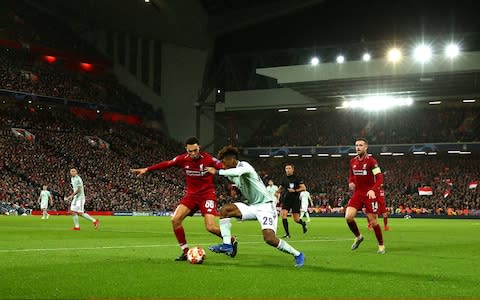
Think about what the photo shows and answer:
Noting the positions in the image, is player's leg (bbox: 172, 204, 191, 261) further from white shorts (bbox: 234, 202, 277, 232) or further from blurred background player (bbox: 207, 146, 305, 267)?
white shorts (bbox: 234, 202, 277, 232)

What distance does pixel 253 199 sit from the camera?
1239cm

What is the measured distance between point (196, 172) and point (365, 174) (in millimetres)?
4479

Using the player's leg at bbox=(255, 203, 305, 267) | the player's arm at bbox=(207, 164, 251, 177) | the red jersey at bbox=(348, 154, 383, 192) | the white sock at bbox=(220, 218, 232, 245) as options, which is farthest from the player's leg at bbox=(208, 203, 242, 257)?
the red jersey at bbox=(348, 154, 383, 192)

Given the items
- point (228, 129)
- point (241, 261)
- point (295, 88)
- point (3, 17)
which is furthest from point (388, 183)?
point (241, 261)

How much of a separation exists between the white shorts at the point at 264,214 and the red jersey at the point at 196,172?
1903 mm

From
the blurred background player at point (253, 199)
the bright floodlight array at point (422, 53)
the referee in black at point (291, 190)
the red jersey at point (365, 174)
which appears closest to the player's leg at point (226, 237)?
the blurred background player at point (253, 199)

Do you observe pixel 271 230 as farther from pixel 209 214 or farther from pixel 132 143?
pixel 132 143

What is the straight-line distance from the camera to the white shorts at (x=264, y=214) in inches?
477

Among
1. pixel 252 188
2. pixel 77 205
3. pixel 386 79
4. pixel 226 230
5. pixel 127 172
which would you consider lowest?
pixel 226 230

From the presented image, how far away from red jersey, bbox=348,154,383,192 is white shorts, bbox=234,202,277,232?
466cm

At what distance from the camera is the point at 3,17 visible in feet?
211

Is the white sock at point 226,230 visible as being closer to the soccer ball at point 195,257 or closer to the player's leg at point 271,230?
the soccer ball at point 195,257

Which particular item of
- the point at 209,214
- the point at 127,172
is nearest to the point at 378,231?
the point at 209,214

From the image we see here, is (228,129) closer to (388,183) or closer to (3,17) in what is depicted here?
(388,183)
